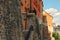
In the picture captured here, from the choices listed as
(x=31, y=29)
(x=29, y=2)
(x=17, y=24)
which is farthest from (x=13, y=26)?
(x=29, y=2)

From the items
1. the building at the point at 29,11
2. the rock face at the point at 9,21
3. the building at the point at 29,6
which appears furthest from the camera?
the building at the point at 29,6

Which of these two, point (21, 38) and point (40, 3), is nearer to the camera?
point (21, 38)

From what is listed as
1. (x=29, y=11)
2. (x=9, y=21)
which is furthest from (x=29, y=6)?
(x=9, y=21)

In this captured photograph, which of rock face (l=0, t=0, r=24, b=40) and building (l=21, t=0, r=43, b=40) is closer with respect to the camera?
rock face (l=0, t=0, r=24, b=40)

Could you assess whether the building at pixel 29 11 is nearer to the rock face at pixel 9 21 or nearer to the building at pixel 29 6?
the building at pixel 29 6

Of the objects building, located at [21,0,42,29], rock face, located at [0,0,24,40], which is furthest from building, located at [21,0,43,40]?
rock face, located at [0,0,24,40]

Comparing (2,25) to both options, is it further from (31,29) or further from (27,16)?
(27,16)

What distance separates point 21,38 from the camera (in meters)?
9.64

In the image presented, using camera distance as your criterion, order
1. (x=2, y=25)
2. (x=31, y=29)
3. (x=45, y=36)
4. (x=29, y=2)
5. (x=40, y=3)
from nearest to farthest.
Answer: (x=2, y=25), (x=31, y=29), (x=45, y=36), (x=29, y=2), (x=40, y=3)

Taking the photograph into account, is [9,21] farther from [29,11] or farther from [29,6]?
[29,6]

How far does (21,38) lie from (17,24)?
1.77 ft

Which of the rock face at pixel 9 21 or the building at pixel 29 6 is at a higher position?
the building at pixel 29 6

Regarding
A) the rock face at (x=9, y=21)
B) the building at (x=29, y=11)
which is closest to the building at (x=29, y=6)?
the building at (x=29, y=11)

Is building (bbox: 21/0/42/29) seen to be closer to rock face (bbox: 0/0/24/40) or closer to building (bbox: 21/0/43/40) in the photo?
building (bbox: 21/0/43/40)
